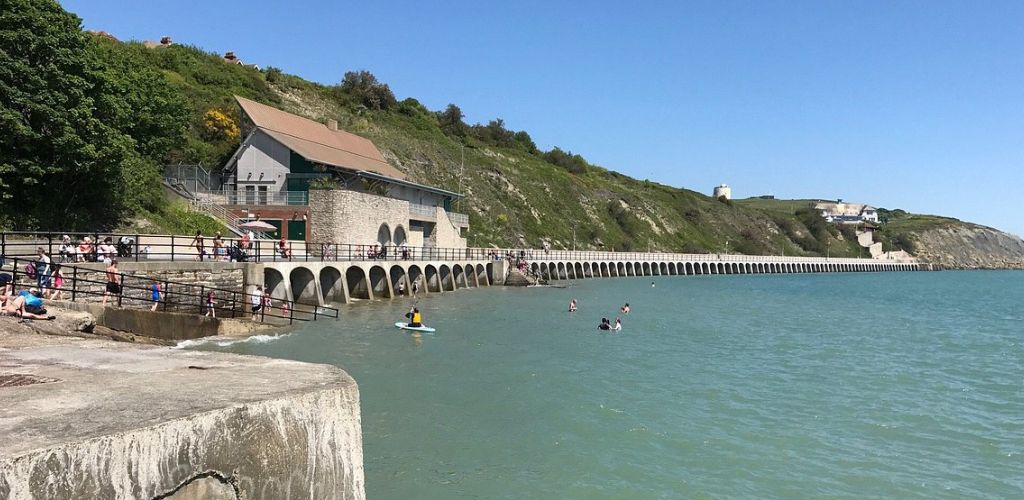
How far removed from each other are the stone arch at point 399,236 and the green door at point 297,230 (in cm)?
866

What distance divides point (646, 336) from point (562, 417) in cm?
1627

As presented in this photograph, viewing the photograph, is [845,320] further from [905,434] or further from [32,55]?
[32,55]

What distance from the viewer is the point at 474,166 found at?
334 ft

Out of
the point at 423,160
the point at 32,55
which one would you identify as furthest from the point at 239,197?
the point at 423,160

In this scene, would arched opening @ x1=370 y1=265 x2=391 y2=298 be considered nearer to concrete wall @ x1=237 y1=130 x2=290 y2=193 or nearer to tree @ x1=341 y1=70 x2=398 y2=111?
concrete wall @ x1=237 y1=130 x2=290 y2=193

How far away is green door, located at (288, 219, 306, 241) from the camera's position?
162 feet

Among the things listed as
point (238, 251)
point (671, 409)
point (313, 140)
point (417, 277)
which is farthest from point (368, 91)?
point (671, 409)

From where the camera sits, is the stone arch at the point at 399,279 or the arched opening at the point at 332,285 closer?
the arched opening at the point at 332,285

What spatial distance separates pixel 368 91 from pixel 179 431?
116218 mm

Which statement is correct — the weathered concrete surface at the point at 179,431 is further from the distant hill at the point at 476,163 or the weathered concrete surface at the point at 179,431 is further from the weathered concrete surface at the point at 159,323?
the distant hill at the point at 476,163

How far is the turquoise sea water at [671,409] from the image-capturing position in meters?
12.5

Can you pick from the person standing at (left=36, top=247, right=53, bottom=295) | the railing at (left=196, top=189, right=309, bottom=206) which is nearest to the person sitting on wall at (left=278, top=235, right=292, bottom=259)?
the railing at (left=196, top=189, right=309, bottom=206)

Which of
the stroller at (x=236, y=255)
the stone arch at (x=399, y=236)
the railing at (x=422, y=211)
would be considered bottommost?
the stroller at (x=236, y=255)

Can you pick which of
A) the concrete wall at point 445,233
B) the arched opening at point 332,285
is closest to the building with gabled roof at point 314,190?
the concrete wall at point 445,233
